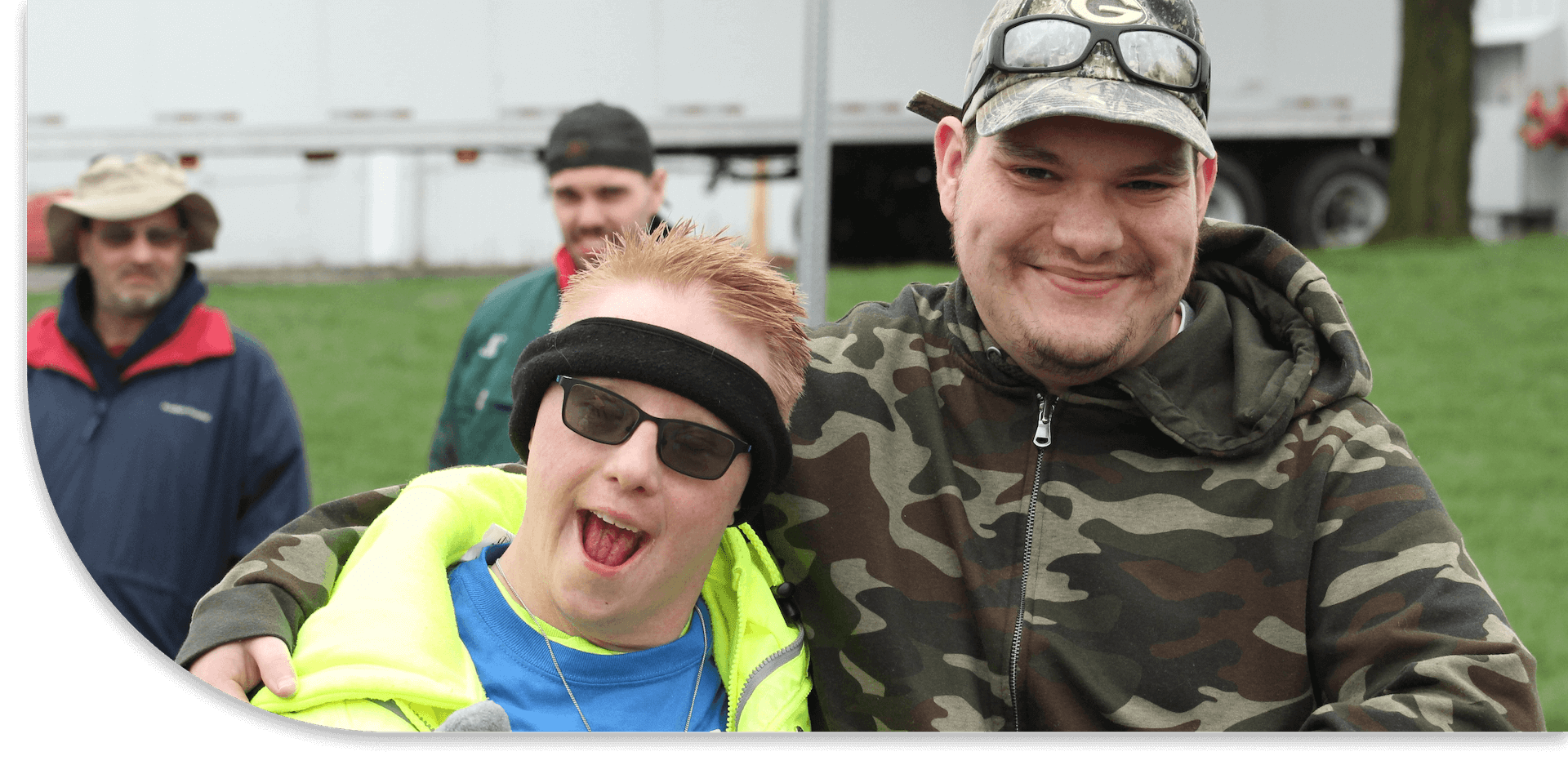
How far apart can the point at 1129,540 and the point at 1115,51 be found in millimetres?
757

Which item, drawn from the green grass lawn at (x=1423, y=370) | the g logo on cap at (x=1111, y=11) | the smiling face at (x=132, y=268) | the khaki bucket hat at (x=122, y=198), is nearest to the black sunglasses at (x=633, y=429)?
the g logo on cap at (x=1111, y=11)

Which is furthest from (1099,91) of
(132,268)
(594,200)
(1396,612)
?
(132,268)

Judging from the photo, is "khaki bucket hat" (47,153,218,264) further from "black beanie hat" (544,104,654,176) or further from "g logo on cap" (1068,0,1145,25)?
"g logo on cap" (1068,0,1145,25)

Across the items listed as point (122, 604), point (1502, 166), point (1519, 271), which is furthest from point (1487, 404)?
point (122, 604)

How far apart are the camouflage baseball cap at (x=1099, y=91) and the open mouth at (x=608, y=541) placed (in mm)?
831

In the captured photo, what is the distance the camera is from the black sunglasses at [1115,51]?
2.06 meters

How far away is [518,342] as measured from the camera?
156 inches

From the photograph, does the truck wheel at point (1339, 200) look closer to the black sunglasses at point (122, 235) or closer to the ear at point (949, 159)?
the black sunglasses at point (122, 235)

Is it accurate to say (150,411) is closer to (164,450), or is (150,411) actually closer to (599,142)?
(164,450)

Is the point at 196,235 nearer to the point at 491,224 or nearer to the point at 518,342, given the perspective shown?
the point at 518,342

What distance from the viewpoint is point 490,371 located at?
4.02 m

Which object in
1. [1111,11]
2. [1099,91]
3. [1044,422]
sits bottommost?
[1044,422]

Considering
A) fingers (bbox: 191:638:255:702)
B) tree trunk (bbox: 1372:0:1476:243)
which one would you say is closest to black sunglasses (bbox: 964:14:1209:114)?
fingers (bbox: 191:638:255:702)

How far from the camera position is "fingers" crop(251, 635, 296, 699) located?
1718mm
